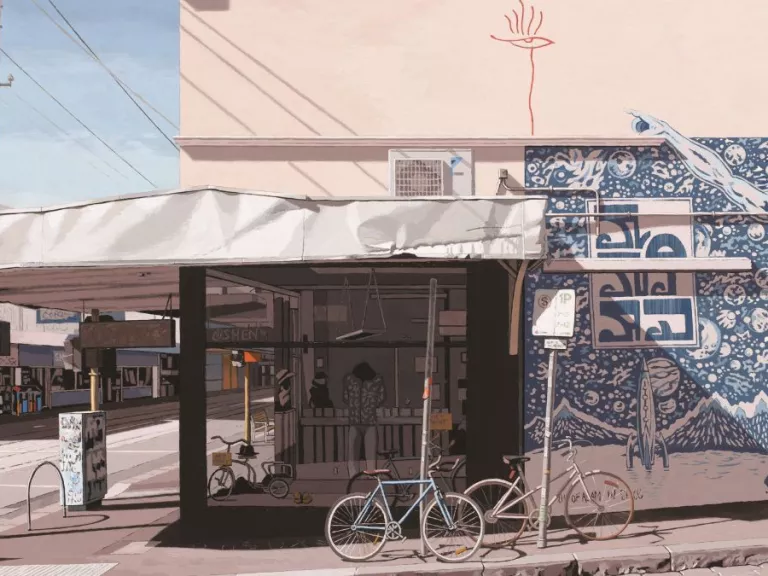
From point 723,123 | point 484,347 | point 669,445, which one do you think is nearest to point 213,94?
point 484,347

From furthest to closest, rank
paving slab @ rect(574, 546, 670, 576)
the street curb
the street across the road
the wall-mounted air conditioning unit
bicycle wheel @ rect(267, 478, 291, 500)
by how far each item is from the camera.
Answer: the street across the road < bicycle wheel @ rect(267, 478, 291, 500) < the wall-mounted air conditioning unit < paving slab @ rect(574, 546, 670, 576) < the street curb

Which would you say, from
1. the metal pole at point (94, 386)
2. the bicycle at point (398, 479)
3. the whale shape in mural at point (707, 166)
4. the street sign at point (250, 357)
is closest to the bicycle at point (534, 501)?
the bicycle at point (398, 479)

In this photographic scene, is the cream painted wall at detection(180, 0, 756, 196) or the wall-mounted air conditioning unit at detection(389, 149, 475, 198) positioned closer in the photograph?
the wall-mounted air conditioning unit at detection(389, 149, 475, 198)

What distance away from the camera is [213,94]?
38.5 feet

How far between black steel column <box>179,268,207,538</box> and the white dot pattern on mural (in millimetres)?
1847

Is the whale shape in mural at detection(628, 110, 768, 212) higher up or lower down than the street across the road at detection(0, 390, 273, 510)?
higher up

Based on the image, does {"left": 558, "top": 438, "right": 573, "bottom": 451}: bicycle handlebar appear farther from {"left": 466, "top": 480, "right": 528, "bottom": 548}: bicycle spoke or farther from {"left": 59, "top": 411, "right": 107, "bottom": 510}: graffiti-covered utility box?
{"left": 59, "top": 411, "right": 107, "bottom": 510}: graffiti-covered utility box

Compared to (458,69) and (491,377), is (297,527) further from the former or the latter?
(458,69)

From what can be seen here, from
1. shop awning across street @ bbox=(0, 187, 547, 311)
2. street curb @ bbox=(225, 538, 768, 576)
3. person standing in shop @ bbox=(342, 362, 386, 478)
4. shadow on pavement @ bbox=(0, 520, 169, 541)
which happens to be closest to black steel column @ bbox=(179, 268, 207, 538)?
shadow on pavement @ bbox=(0, 520, 169, 541)

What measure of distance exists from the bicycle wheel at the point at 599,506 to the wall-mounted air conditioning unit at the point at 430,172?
3641mm

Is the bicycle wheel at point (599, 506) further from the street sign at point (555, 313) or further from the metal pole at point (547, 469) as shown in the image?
the street sign at point (555, 313)

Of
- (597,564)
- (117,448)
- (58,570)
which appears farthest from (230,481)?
(117,448)

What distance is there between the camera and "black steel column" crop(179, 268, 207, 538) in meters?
11.2

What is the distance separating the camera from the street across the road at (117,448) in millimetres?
16391
